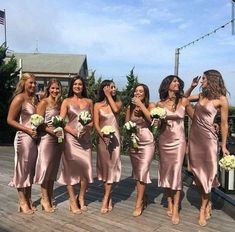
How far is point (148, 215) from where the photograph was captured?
5.70 metres

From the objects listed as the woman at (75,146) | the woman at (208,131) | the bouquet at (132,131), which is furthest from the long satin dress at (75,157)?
the woman at (208,131)

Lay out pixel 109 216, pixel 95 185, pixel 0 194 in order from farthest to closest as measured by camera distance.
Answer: pixel 95 185 < pixel 0 194 < pixel 109 216

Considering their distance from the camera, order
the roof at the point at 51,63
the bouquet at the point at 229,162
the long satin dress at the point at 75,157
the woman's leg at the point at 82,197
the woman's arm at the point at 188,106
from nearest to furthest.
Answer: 1. the bouquet at the point at 229,162
2. the woman's arm at the point at 188,106
3. the long satin dress at the point at 75,157
4. the woman's leg at the point at 82,197
5. the roof at the point at 51,63

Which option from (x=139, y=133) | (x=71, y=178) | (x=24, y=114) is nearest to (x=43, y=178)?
(x=71, y=178)

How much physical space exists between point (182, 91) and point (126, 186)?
2.88m

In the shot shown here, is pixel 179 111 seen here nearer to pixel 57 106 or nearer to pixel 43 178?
pixel 57 106

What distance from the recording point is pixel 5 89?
653 inches

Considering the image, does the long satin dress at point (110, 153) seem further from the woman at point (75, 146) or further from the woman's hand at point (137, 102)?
the woman's hand at point (137, 102)

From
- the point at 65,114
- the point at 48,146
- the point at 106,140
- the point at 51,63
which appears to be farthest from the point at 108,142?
the point at 51,63

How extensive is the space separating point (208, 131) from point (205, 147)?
0.21 m

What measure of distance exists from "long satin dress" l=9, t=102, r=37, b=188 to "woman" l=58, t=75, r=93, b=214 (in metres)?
0.45

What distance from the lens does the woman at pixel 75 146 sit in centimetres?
577

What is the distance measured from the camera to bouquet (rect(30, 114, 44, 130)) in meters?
5.32

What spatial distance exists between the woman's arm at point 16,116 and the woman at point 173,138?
1.74 meters
